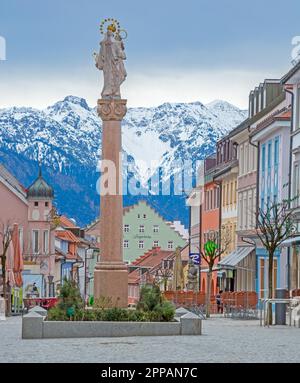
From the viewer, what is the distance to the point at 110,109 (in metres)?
36.6

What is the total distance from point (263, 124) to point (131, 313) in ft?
107

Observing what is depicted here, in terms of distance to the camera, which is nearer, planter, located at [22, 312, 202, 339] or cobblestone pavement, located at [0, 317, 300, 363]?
cobblestone pavement, located at [0, 317, 300, 363]

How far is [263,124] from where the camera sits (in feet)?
196

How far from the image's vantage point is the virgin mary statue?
121 ft

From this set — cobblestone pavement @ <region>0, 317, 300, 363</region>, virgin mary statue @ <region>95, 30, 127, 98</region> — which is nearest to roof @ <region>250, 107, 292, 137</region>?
virgin mary statue @ <region>95, 30, 127, 98</region>

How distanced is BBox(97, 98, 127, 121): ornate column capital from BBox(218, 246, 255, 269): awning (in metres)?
28.8

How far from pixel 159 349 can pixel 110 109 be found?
14921mm

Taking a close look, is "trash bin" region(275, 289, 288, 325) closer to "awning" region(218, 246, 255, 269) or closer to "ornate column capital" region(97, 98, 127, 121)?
"ornate column capital" region(97, 98, 127, 121)

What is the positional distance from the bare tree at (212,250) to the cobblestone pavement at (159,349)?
16.4 metres

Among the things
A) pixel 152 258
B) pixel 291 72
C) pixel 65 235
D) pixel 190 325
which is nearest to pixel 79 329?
pixel 190 325

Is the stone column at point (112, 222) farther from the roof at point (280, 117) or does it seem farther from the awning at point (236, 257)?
the awning at point (236, 257)

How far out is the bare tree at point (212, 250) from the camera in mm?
45253

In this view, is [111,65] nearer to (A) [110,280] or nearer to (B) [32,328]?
(A) [110,280]
